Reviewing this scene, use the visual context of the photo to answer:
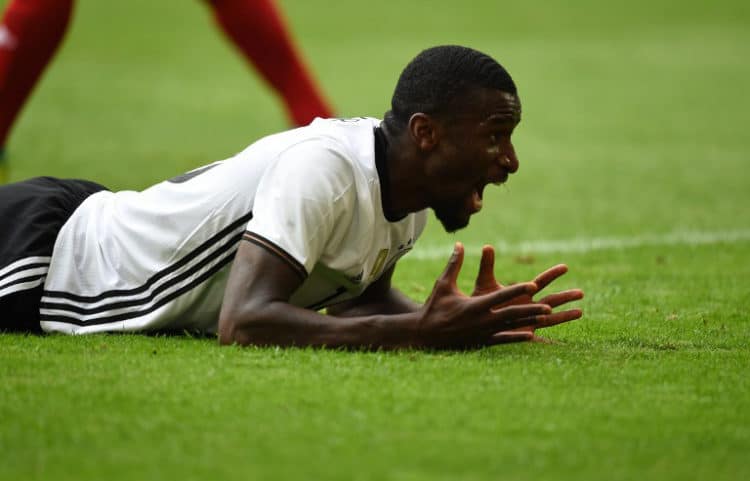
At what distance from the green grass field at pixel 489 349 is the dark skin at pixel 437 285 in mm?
87

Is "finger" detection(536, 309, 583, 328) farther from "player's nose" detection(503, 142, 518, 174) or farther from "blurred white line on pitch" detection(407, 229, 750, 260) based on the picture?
"blurred white line on pitch" detection(407, 229, 750, 260)

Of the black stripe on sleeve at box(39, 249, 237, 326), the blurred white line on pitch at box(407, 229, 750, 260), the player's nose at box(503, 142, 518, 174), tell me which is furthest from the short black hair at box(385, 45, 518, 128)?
the blurred white line on pitch at box(407, 229, 750, 260)

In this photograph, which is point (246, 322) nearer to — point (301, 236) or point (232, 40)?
point (301, 236)

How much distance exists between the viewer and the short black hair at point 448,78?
15.3 ft

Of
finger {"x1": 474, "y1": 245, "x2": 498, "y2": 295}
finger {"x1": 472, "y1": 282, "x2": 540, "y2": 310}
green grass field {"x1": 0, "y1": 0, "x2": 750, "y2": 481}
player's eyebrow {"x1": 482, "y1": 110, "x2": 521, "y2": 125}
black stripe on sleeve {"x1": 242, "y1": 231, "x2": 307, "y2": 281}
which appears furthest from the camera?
finger {"x1": 474, "y1": 245, "x2": 498, "y2": 295}

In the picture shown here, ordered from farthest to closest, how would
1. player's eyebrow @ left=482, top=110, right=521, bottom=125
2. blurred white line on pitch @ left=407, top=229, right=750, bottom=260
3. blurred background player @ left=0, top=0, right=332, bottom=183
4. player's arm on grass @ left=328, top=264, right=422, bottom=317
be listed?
blurred white line on pitch @ left=407, top=229, right=750, bottom=260
blurred background player @ left=0, top=0, right=332, bottom=183
player's arm on grass @ left=328, top=264, right=422, bottom=317
player's eyebrow @ left=482, top=110, right=521, bottom=125

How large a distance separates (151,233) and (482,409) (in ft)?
5.57

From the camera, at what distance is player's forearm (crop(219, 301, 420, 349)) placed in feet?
14.8

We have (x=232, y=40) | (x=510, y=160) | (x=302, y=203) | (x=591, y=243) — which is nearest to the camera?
(x=302, y=203)

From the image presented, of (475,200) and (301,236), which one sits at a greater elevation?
(475,200)

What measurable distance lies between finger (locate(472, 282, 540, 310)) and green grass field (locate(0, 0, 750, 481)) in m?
0.21

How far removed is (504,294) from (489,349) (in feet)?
1.47

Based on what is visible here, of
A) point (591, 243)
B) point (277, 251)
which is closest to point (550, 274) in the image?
point (277, 251)

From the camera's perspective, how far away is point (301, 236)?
446 centimetres
